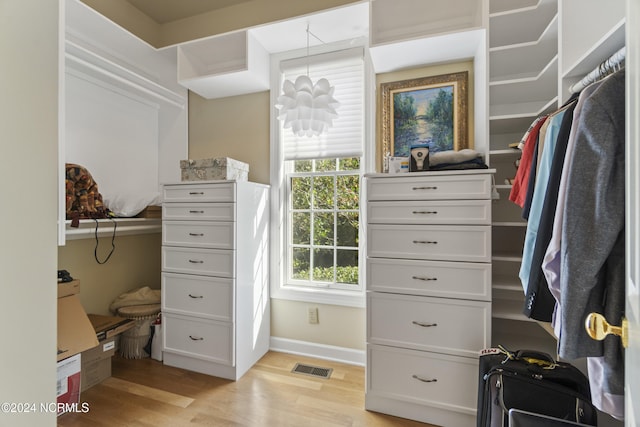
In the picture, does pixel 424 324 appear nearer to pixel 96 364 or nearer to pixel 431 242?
pixel 431 242

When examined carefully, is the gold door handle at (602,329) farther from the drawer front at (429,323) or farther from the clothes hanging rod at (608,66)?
the drawer front at (429,323)

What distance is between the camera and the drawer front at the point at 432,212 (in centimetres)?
164

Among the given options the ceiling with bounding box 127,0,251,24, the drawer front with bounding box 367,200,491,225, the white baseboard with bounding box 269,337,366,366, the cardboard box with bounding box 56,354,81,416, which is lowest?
the white baseboard with bounding box 269,337,366,366

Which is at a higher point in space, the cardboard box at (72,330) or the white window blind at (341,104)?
the white window blind at (341,104)

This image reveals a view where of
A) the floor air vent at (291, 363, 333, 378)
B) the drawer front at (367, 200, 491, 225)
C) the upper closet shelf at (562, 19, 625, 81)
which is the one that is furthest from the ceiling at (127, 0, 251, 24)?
the floor air vent at (291, 363, 333, 378)

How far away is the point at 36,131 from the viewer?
1.64 ft

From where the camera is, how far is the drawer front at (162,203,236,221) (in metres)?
2.11

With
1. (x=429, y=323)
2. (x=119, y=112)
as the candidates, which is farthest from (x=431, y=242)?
(x=119, y=112)

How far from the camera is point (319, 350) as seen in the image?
8.07 ft

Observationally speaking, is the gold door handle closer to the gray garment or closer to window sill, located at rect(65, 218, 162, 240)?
the gray garment

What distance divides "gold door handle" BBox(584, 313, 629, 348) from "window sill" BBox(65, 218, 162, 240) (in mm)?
2509

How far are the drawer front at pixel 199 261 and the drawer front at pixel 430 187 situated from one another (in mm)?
1100

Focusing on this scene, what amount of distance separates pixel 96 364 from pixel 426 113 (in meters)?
2.94

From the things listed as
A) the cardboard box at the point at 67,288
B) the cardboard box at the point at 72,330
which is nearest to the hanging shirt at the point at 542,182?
the cardboard box at the point at 72,330
